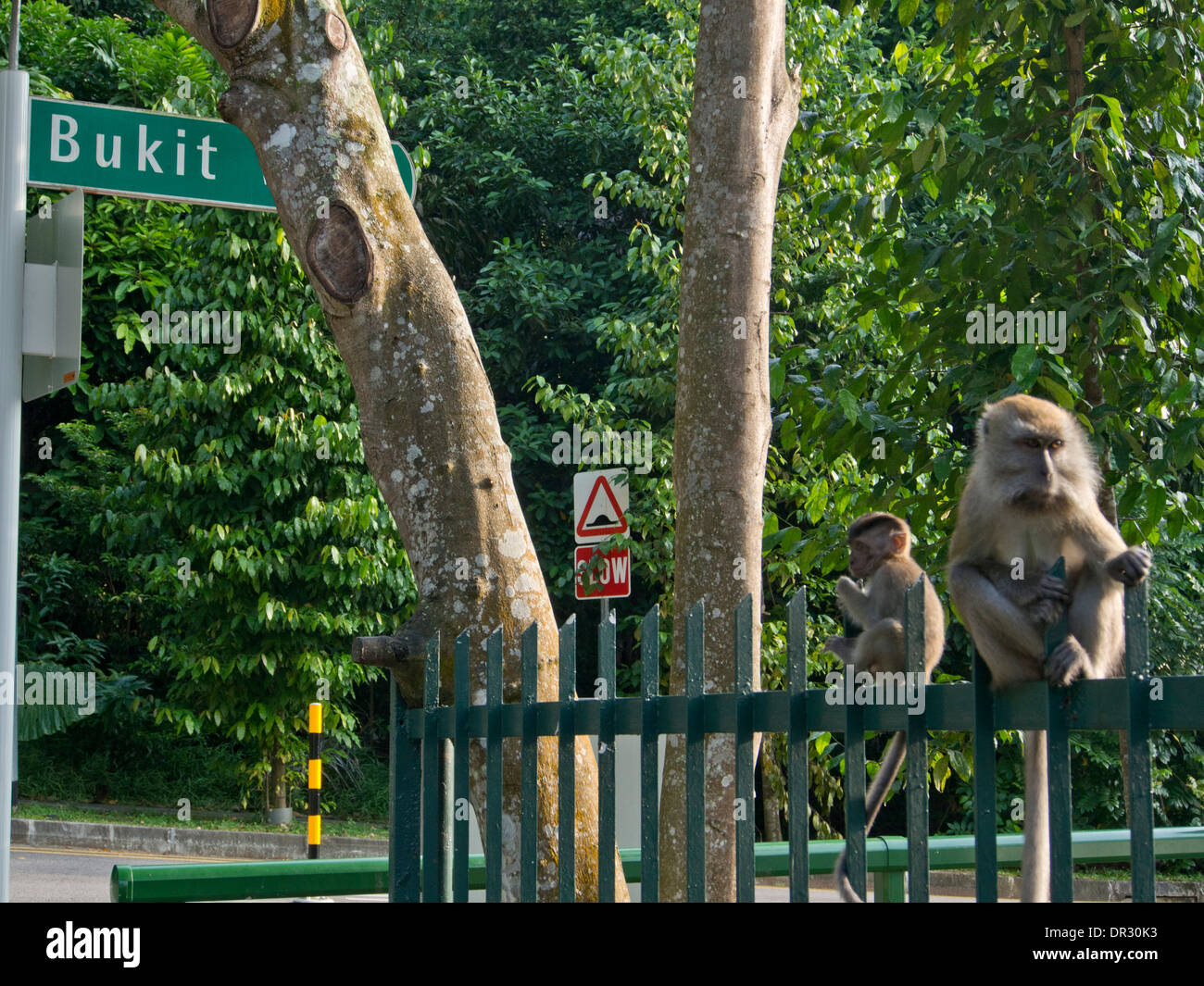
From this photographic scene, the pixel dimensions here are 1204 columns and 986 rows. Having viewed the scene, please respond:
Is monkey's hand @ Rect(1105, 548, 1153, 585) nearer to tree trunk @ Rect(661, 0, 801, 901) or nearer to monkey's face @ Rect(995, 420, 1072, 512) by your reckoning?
monkey's face @ Rect(995, 420, 1072, 512)

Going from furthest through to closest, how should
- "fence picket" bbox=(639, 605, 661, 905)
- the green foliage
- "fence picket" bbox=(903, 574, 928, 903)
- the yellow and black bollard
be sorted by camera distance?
the green foliage < the yellow and black bollard < "fence picket" bbox=(639, 605, 661, 905) < "fence picket" bbox=(903, 574, 928, 903)

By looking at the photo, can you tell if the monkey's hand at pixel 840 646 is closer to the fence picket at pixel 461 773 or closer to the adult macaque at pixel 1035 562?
the adult macaque at pixel 1035 562

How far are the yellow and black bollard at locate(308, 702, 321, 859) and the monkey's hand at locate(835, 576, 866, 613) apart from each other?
25.9 ft

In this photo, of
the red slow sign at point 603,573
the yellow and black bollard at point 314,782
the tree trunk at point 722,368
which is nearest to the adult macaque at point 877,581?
the tree trunk at point 722,368

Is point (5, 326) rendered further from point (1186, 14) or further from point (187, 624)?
point (187, 624)

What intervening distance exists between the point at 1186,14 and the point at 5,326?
4.49 m

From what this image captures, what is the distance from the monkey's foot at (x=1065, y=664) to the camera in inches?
84.8

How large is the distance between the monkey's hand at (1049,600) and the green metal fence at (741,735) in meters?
0.21

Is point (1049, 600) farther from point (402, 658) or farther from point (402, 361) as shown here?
point (402, 361)

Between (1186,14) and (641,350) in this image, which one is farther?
(641,350)

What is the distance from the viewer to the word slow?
12.4 metres

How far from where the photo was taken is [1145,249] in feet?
16.3

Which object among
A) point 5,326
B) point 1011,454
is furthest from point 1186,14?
point 5,326

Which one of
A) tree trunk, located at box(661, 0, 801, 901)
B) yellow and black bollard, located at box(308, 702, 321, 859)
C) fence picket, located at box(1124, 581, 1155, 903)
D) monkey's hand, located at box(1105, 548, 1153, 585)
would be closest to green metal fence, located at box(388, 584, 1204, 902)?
fence picket, located at box(1124, 581, 1155, 903)
